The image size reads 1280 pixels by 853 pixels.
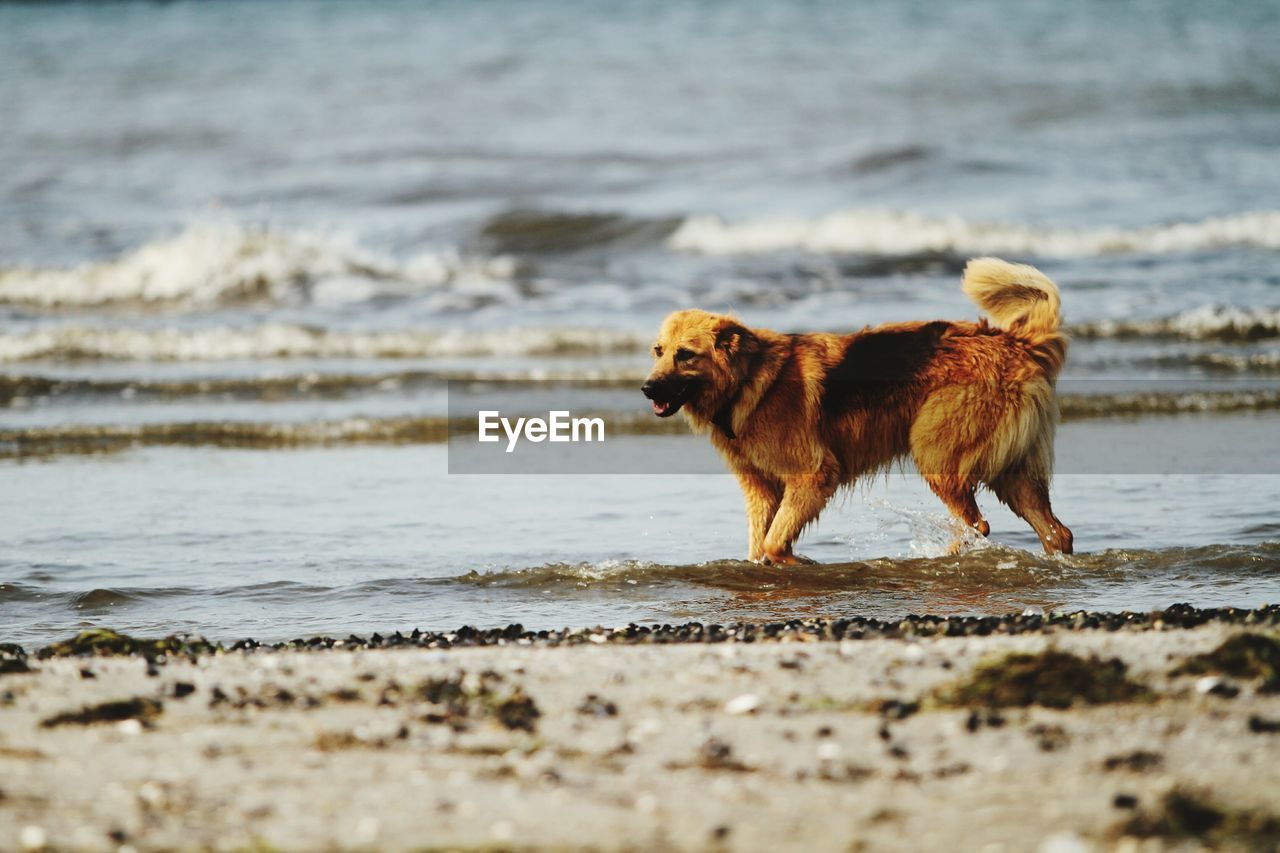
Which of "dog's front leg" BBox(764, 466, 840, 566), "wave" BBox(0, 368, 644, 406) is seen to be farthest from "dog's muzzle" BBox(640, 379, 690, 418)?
"wave" BBox(0, 368, 644, 406)

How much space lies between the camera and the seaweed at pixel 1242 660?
176 inches

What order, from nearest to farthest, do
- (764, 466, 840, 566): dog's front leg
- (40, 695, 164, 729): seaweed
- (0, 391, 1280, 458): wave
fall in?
(40, 695, 164, 729): seaweed
(764, 466, 840, 566): dog's front leg
(0, 391, 1280, 458): wave

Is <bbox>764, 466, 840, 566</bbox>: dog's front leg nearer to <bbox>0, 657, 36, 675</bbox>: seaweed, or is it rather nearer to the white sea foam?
<bbox>0, 657, 36, 675</bbox>: seaweed

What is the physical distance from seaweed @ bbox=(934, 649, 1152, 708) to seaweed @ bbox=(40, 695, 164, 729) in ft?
8.24

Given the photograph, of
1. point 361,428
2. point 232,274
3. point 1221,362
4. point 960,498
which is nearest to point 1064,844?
point 960,498

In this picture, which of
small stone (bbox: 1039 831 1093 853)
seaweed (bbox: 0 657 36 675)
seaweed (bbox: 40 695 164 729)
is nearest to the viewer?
small stone (bbox: 1039 831 1093 853)

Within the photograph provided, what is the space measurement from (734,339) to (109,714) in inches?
148

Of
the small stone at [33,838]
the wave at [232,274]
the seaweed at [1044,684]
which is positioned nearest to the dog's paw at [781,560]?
the seaweed at [1044,684]

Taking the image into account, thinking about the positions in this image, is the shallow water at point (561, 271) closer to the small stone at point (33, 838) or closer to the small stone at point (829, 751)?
the small stone at point (829, 751)

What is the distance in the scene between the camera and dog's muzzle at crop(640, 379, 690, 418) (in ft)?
23.8

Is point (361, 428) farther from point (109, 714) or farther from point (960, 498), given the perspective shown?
point (109, 714)

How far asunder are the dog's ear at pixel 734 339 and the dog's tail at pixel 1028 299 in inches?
44.7

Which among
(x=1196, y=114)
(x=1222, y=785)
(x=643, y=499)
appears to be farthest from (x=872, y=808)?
(x=1196, y=114)

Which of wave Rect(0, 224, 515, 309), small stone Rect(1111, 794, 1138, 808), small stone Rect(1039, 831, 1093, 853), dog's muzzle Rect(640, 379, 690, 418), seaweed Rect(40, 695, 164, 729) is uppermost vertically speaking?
wave Rect(0, 224, 515, 309)
